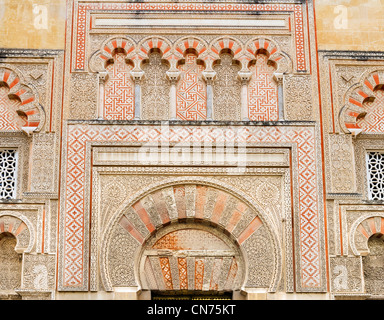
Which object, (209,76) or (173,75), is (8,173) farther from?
(209,76)

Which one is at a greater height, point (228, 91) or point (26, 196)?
point (228, 91)

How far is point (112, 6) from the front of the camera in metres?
11.3

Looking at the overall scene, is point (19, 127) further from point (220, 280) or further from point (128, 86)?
point (220, 280)

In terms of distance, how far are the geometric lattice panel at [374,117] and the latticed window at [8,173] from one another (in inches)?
184

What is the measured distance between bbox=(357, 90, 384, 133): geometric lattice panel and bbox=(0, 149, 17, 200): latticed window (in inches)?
184

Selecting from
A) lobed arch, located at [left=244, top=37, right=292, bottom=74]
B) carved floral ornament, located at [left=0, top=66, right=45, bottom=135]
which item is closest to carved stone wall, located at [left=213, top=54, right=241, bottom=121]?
lobed arch, located at [left=244, top=37, right=292, bottom=74]

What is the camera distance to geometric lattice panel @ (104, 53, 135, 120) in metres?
10.9

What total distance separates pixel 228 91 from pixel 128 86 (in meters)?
1.37

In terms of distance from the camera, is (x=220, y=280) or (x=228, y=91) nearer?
(x=220, y=280)

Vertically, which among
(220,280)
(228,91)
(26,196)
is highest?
(228,91)

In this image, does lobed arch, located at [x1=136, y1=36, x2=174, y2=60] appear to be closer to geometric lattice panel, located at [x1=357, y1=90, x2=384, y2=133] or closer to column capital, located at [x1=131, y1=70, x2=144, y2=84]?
column capital, located at [x1=131, y1=70, x2=144, y2=84]

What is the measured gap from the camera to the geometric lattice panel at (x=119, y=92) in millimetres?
10914

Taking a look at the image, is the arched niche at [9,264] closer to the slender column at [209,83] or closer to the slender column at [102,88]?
the slender column at [102,88]

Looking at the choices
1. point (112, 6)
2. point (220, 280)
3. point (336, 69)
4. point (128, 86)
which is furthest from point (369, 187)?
point (112, 6)
